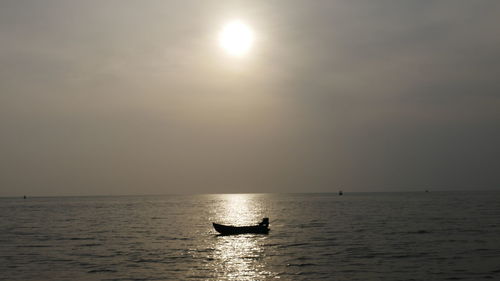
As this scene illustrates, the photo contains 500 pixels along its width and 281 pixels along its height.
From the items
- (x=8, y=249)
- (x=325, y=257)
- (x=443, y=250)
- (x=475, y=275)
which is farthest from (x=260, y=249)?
(x=8, y=249)

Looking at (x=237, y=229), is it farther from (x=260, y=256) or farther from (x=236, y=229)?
(x=260, y=256)

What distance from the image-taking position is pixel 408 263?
40.8m

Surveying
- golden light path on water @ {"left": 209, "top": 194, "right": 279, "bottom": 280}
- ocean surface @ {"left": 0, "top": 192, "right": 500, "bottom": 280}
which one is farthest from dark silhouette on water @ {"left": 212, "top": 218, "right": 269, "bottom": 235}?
golden light path on water @ {"left": 209, "top": 194, "right": 279, "bottom": 280}

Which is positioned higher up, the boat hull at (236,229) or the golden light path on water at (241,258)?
the boat hull at (236,229)

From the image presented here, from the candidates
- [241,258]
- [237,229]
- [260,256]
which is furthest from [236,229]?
[241,258]

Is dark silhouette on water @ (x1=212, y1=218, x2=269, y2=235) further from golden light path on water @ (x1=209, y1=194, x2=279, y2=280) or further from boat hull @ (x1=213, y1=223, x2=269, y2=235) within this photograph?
golden light path on water @ (x1=209, y1=194, x2=279, y2=280)

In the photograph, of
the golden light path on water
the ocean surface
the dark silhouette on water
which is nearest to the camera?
the golden light path on water

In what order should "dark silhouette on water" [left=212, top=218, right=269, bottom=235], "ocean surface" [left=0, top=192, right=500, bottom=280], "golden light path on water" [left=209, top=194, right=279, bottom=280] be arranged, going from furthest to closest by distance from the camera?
"dark silhouette on water" [left=212, top=218, right=269, bottom=235]
"ocean surface" [left=0, top=192, right=500, bottom=280]
"golden light path on water" [left=209, top=194, right=279, bottom=280]

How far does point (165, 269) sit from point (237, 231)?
31.7 m

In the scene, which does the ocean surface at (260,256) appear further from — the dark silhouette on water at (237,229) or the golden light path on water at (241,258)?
the dark silhouette on water at (237,229)

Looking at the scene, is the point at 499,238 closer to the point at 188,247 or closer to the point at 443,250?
the point at 443,250

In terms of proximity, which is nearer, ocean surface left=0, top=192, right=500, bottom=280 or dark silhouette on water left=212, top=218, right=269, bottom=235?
ocean surface left=0, top=192, right=500, bottom=280

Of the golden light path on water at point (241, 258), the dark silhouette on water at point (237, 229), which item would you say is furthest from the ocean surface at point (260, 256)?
the dark silhouette on water at point (237, 229)

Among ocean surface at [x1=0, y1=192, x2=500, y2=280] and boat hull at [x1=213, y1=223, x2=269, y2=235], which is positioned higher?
boat hull at [x1=213, y1=223, x2=269, y2=235]
